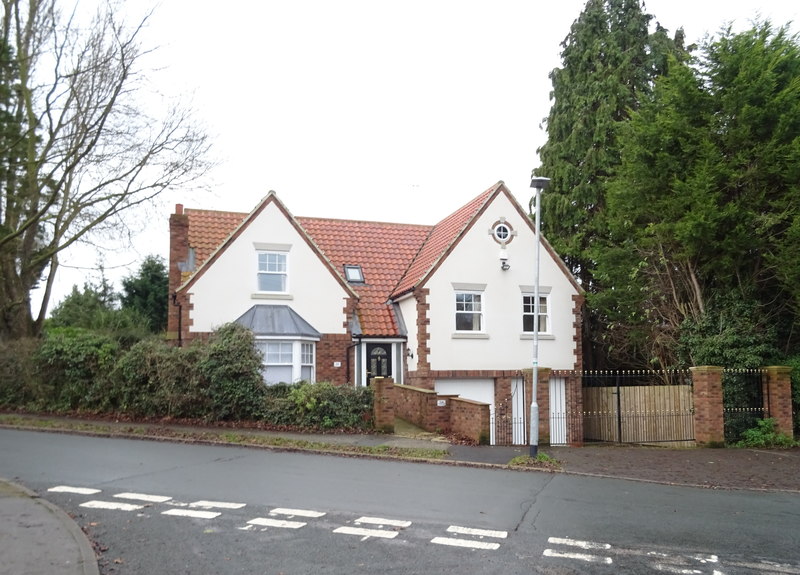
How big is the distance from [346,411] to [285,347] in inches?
207

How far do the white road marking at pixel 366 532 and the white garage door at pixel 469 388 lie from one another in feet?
51.1

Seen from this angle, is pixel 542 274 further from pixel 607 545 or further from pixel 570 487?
pixel 607 545

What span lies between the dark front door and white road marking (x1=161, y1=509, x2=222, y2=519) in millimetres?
15709

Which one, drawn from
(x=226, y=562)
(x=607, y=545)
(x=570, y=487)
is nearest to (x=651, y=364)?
(x=570, y=487)

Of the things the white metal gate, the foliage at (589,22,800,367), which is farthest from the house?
the foliage at (589,22,800,367)

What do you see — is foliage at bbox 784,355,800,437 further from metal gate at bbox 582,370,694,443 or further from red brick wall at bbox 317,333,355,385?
red brick wall at bbox 317,333,355,385

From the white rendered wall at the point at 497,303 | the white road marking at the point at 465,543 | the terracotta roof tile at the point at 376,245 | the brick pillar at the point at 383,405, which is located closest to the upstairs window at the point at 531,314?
the white rendered wall at the point at 497,303

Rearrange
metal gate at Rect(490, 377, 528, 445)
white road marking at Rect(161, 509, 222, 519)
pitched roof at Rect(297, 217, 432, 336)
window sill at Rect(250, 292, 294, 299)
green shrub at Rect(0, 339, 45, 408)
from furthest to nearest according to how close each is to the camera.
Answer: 1. pitched roof at Rect(297, 217, 432, 336)
2. window sill at Rect(250, 292, 294, 299)
3. green shrub at Rect(0, 339, 45, 408)
4. metal gate at Rect(490, 377, 528, 445)
5. white road marking at Rect(161, 509, 222, 519)

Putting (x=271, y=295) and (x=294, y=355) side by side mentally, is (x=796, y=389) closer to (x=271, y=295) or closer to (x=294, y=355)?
(x=294, y=355)

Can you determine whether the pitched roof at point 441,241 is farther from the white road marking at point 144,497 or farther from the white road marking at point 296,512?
the white road marking at point 296,512

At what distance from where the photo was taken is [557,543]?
8234mm

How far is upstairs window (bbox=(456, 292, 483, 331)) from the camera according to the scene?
81.4ft

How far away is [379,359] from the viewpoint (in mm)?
25328

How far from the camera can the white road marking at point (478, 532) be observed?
8.52 meters
